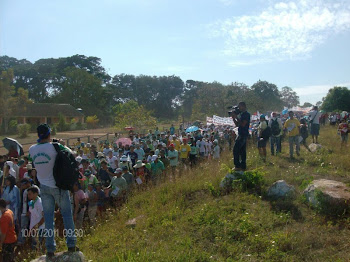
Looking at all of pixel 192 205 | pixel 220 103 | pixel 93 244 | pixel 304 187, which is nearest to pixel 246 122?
pixel 304 187

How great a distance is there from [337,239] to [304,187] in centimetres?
188

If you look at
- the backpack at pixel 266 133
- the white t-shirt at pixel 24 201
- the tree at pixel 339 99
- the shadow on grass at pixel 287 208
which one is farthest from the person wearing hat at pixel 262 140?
the tree at pixel 339 99

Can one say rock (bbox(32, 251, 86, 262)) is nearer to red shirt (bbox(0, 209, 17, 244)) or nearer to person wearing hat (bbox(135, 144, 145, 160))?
red shirt (bbox(0, 209, 17, 244))

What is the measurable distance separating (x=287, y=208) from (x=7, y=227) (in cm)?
551

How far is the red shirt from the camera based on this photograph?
5816mm

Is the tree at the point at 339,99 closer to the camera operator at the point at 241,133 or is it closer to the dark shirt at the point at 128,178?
the camera operator at the point at 241,133

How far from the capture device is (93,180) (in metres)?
8.70

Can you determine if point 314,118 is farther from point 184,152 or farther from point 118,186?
point 118,186

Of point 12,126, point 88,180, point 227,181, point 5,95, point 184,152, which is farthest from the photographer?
point 5,95

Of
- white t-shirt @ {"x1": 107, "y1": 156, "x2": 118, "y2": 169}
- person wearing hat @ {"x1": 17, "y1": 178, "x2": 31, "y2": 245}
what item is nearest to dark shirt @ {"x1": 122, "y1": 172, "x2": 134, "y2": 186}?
white t-shirt @ {"x1": 107, "y1": 156, "x2": 118, "y2": 169}

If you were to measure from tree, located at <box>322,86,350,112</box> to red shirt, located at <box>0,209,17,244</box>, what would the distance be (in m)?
40.9

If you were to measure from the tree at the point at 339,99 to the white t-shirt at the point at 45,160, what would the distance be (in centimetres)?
4136

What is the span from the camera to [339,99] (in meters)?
38.7

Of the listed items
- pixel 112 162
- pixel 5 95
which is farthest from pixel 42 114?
pixel 112 162
